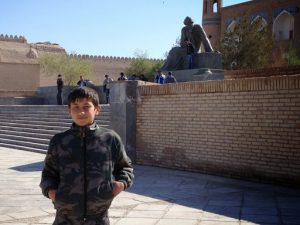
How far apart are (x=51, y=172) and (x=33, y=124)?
13.4 m

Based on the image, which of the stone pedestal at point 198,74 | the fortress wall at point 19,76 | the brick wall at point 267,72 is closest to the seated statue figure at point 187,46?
the stone pedestal at point 198,74

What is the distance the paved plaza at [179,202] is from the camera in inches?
200

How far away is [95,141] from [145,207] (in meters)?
3.26

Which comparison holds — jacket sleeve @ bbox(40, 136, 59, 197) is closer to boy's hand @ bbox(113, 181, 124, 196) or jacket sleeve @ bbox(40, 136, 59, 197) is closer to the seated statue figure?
boy's hand @ bbox(113, 181, 124, 196)

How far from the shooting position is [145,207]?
5699mm

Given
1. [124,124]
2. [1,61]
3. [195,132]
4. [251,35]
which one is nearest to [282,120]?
[195,132]

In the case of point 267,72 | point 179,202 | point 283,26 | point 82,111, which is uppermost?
point 283,26

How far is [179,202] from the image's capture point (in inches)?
236

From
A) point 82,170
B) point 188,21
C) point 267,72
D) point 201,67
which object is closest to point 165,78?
point 201,67

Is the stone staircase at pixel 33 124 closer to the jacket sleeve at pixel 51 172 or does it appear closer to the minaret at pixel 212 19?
the jacket sleeve at pixel 51 172

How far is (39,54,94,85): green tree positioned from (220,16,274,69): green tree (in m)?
17.6

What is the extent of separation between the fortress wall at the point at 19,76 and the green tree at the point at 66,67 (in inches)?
42.8

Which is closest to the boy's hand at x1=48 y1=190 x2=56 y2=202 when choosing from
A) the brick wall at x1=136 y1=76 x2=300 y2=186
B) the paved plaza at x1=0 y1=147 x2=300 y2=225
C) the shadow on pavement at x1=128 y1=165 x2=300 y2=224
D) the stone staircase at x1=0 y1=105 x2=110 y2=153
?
the paved plaza at x1=0 y1=147 x2=300 y2=225

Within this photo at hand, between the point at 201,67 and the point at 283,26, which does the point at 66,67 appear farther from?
the point at 201,67
